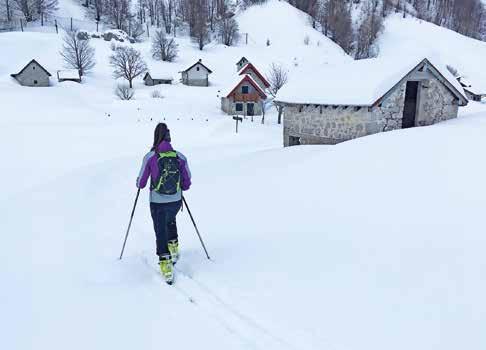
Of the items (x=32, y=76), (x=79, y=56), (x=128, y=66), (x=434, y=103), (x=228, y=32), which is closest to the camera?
(x=434, y=103)

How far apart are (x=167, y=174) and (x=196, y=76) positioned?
47231mm

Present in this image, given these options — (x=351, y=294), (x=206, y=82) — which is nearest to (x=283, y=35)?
(x=206, y=82)

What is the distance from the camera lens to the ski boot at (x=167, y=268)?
16.0ft

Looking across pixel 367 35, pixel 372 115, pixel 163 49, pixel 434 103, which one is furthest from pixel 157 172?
pixel 367 35

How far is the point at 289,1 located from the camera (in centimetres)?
8400

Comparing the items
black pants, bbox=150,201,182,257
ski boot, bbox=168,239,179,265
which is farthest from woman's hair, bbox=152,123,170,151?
ski boot, bbox=168,239,179,265

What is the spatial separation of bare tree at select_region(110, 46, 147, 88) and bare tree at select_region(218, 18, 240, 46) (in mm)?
23035

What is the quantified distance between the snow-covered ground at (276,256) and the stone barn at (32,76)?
114 feet

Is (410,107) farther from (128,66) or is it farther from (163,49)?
(163,49)

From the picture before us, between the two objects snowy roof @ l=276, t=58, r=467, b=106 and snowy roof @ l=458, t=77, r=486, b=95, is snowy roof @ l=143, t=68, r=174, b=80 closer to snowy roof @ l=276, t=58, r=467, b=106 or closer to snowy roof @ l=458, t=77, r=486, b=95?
snowy roof @ l=276, t=58, r=467, b=106

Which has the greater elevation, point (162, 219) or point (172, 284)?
point (162, 219)

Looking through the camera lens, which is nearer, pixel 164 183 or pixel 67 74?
pixel 164 183

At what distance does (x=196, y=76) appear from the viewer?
50.0 meters

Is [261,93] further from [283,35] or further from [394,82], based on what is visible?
[283,35]
